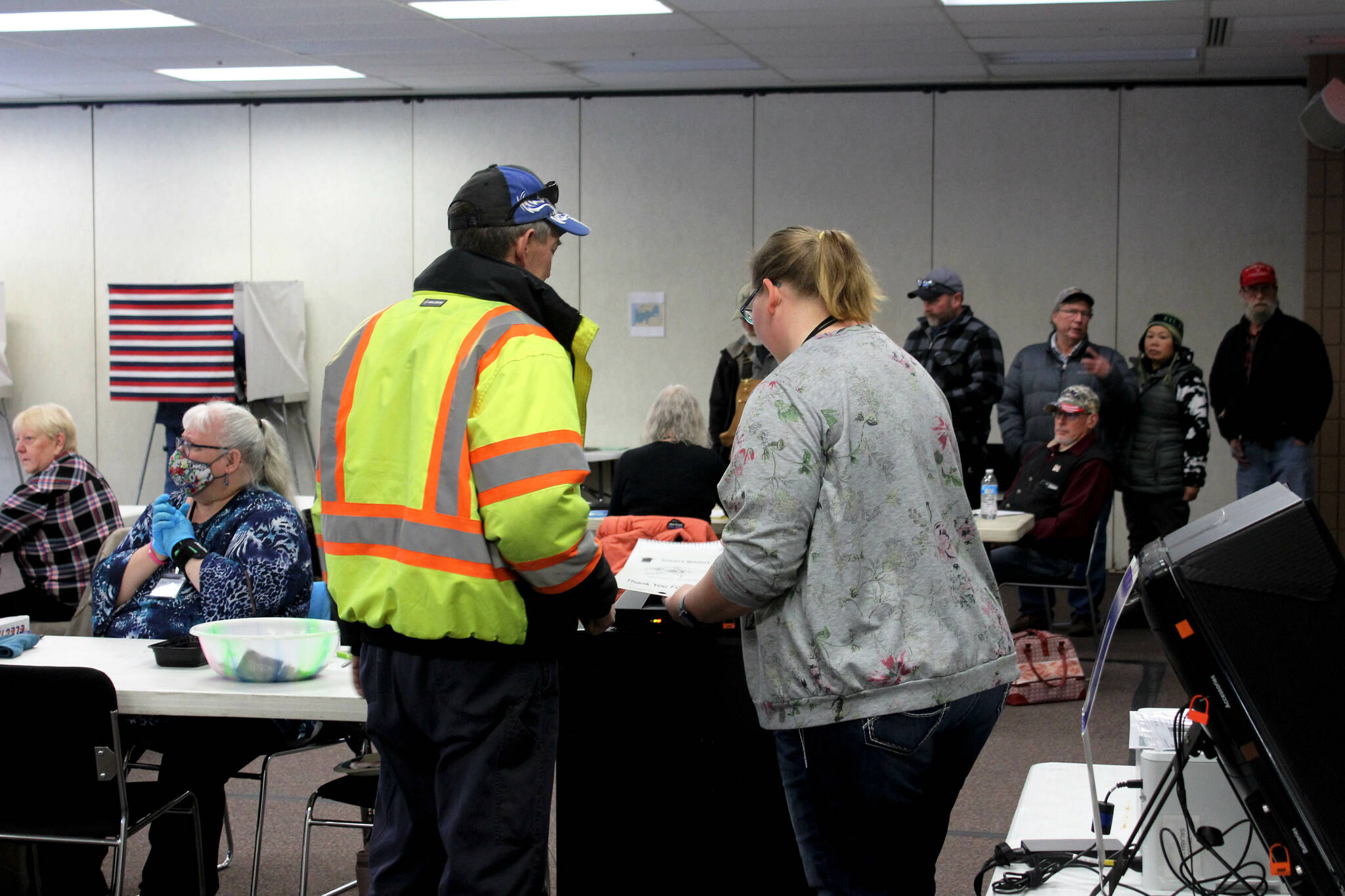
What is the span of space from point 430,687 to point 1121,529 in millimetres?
6983

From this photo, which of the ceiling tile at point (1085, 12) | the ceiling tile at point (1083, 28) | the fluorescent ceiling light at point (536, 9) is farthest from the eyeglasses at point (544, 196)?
the ceiling tile at point (1083, 28)

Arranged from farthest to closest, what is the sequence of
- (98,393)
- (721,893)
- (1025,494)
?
(98,393)
(1025,494)
(721,893)

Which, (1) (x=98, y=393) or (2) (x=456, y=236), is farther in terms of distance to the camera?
(1) (x=98, y=393)

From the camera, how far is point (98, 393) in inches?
373

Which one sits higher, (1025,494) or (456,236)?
(456,236)

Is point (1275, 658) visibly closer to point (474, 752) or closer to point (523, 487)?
point (523, 487)

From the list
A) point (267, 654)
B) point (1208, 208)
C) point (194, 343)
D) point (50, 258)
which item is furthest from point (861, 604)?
point (50, 258)

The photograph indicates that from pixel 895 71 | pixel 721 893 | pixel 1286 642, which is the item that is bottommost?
pixel 721 893

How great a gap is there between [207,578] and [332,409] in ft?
3.86

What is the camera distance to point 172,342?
27.7ft

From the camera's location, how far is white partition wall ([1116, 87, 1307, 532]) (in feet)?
25.8

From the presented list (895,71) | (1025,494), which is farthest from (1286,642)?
(895,71)

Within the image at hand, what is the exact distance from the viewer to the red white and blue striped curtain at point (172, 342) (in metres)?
8.37

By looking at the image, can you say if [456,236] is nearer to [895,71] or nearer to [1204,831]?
[1204,831]
